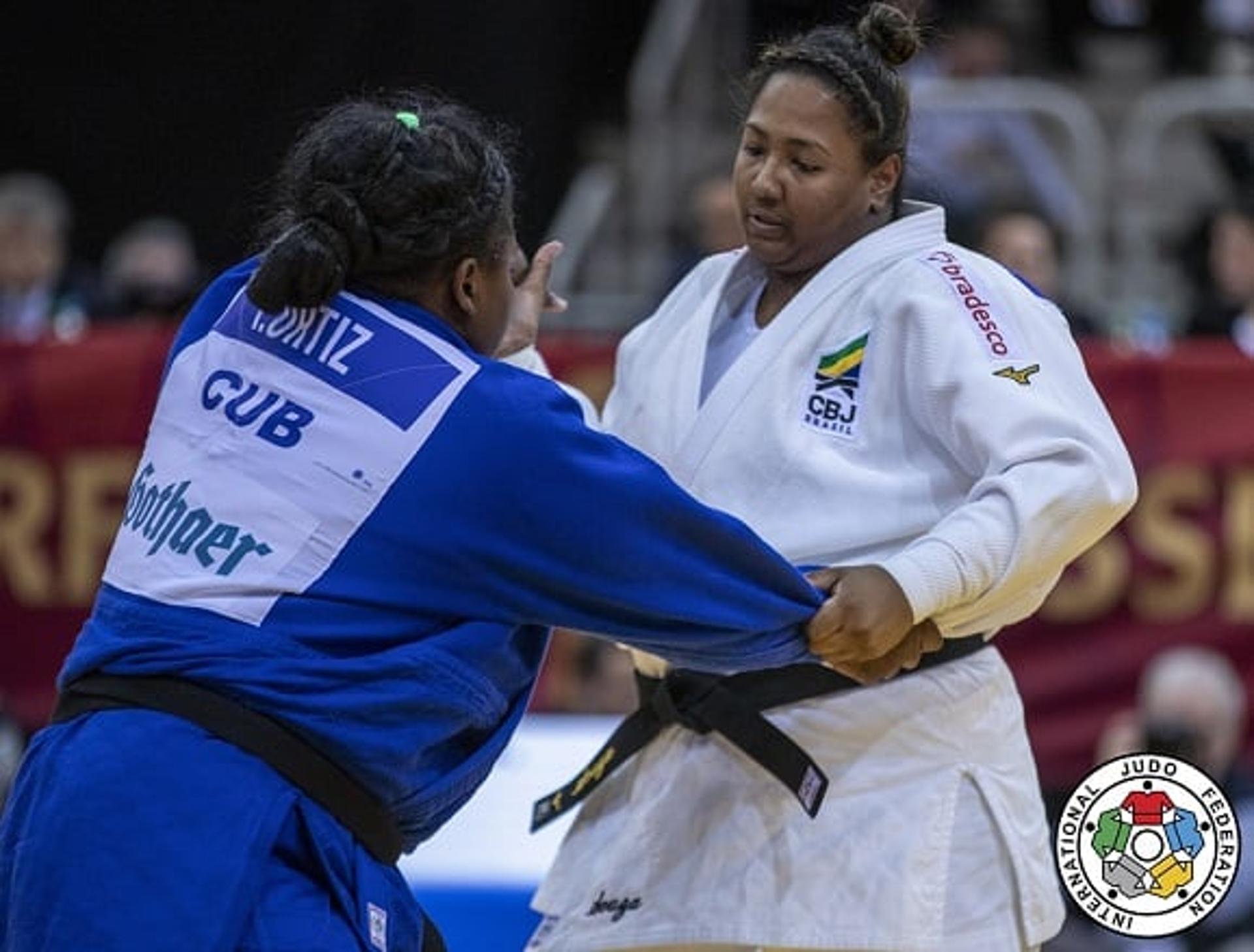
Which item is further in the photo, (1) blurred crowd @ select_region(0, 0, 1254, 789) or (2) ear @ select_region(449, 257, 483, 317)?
(1) blurred crowd @ select_region(0, 0, 1254, 789)

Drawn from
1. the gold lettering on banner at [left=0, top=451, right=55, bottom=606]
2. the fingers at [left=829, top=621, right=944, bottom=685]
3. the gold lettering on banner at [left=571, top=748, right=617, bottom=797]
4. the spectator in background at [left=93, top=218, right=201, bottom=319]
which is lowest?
the gold lettering on banner at [left=0, top=451, right=55, bottom=606]

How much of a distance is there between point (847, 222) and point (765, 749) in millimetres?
853

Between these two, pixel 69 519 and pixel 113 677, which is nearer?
pixel 113 677

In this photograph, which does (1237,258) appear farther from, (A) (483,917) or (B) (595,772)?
(B) (595,772)

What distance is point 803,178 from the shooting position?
3.87 meters

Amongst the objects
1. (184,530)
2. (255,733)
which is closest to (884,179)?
(184,530)

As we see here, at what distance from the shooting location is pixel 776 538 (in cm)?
375

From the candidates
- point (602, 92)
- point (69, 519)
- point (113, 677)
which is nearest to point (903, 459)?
point (113, 677)

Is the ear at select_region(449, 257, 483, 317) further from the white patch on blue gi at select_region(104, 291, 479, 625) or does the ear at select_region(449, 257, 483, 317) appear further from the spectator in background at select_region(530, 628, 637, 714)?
the spectator in background at select_region(530, 628, 637, 714)

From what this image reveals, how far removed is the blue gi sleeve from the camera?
10.6 ft

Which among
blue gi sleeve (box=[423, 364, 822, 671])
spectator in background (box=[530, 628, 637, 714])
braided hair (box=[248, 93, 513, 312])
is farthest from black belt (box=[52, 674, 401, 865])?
spectator in background (box=[530, 628, 637, 714])

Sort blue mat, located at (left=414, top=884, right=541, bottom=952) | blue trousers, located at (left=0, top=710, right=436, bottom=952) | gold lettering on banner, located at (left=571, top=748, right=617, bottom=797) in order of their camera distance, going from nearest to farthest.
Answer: blue trousers, located at (left=0, top=710, right=436, bottom=952), gold lettering on banner, located at (left=571, top=748, right=617, bottom=797), blue mat, located at (left=414, top=884, right=541, bottom=952)

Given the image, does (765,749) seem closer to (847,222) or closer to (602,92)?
(847,222)

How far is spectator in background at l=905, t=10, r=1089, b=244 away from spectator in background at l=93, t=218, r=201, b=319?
107 inches
